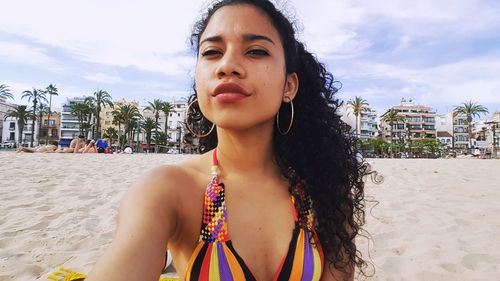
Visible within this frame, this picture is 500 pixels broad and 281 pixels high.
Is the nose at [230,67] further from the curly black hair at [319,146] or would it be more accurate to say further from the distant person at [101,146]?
the distant person at [101,146]

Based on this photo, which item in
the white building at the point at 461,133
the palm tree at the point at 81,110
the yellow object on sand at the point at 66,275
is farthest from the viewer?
the white building at the point at 461,133

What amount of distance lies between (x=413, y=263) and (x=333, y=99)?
2.01 meters

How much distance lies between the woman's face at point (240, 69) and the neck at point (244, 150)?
8 centimetres

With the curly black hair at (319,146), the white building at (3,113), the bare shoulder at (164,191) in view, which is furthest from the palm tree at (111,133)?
the bare shoulder at (164,191)

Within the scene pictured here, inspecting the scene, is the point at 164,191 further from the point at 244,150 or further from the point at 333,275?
the point at 333,275

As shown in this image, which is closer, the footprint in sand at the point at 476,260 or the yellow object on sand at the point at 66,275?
the yellow object on sand at the point at 66,275

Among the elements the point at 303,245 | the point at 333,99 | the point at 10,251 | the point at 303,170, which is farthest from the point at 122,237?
the point at 10,251

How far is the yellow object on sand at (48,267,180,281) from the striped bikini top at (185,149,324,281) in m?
1.40

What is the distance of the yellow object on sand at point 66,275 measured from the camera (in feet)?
8.21

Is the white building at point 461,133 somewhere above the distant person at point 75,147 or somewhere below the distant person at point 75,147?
above

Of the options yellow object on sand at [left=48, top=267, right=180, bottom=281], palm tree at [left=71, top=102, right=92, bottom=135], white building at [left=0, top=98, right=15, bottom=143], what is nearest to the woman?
yellow object on sand at [left=48, top=267, right=180, bottom=281]

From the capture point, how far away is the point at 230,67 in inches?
55.7

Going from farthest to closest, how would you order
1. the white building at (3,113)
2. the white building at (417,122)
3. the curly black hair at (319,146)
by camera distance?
the white building at (417,122) < the white building at (3,113) < the curly black hair at (319,146)

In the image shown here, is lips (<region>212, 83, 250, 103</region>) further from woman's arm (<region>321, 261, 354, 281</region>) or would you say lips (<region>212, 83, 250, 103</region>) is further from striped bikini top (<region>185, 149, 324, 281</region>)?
woman's arm (<region>321, 261, 354, 281</region>)
